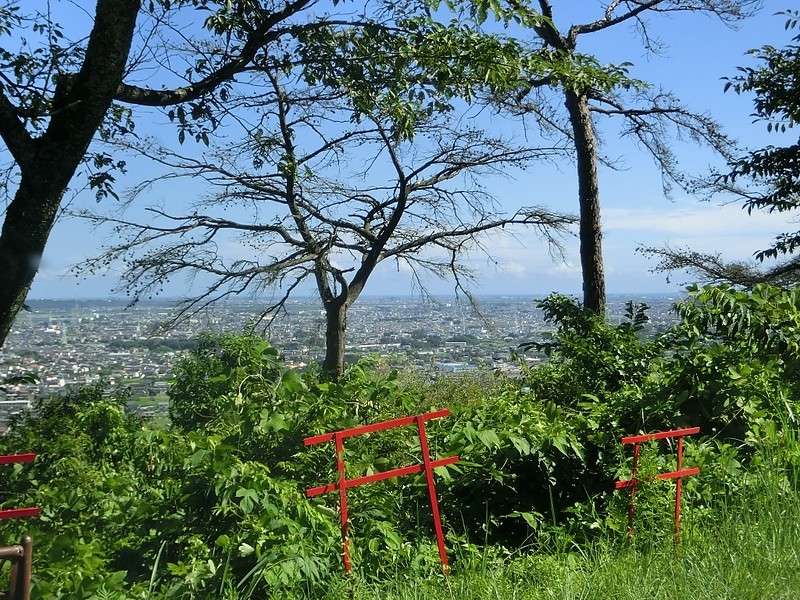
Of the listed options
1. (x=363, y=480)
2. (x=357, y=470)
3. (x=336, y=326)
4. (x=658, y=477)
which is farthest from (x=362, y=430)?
(x=336, y=326)

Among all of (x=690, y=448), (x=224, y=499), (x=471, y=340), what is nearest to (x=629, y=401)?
(x=690, y=448)

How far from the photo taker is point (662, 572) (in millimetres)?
4230

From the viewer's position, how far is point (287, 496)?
423 cm

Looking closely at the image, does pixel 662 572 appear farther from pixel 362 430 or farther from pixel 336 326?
pixel 336 326

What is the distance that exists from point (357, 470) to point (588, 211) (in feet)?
29.1

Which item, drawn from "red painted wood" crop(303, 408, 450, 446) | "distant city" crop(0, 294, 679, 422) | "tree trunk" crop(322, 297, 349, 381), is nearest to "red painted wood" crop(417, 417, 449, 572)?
"red painted wood" crop(303, 408, 450, 446)

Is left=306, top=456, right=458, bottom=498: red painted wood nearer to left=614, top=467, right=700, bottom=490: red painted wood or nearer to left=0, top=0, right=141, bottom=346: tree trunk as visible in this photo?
left=614, top=467, right=700, bottom=490: red painted wood

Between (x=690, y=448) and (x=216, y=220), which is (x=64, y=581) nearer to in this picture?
(x=690, y=448)

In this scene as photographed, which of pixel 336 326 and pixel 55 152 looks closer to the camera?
pixel 55 152

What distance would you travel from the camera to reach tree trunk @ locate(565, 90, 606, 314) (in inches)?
503

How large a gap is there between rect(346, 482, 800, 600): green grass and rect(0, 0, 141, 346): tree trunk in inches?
141

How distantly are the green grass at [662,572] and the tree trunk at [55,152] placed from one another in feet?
11.7

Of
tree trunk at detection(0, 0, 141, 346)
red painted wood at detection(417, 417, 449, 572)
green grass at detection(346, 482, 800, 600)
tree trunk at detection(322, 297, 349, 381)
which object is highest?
tree trunk at detection(0, 0, 141, 346)

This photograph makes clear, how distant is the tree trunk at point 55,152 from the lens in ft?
19.6
